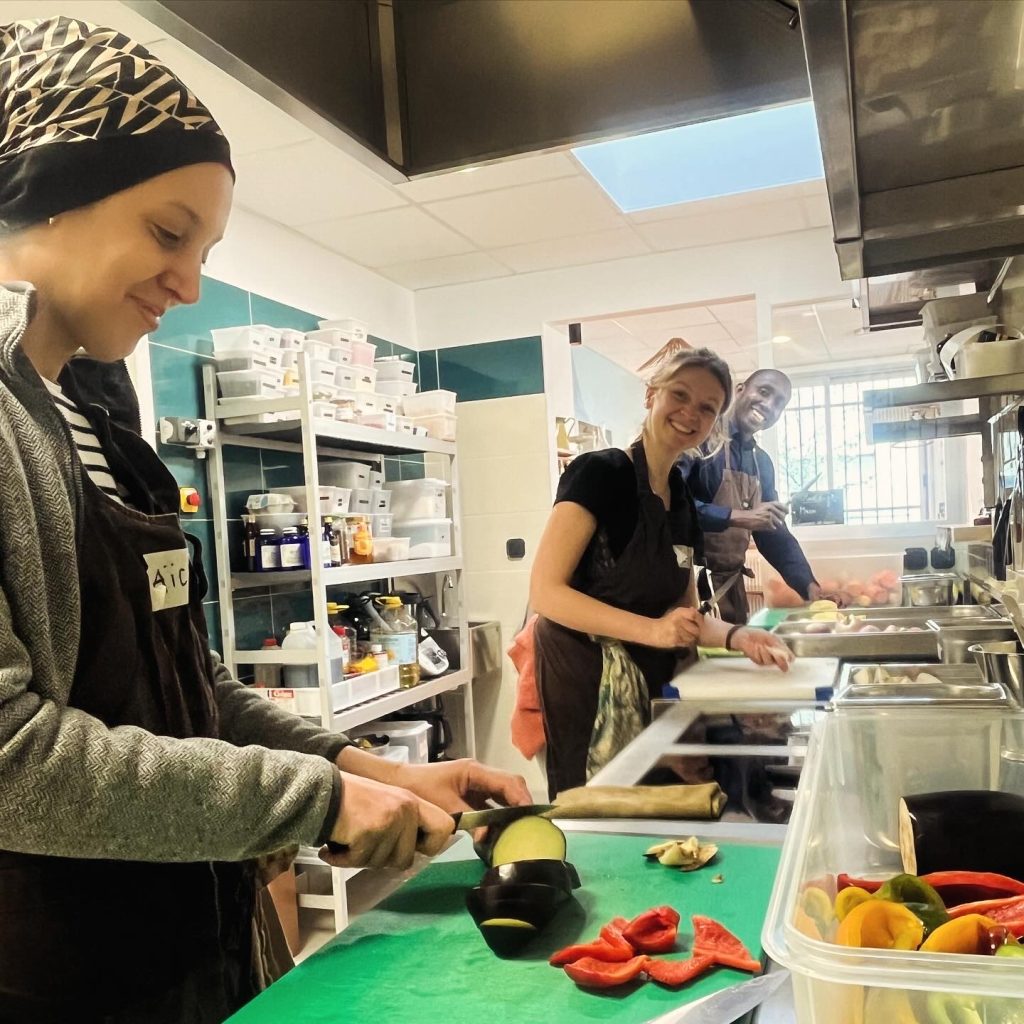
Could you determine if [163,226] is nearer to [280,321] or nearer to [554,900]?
[554,900]

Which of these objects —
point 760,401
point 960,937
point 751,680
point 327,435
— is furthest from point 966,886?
point 760,401

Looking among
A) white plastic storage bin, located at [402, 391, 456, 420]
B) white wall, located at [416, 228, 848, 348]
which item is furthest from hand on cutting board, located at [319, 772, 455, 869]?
white wall, located at [416, 228, 848, 348]

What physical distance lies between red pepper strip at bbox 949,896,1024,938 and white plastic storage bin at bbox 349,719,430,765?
8.84ft

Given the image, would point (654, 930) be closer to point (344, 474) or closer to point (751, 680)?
point (751, 680)

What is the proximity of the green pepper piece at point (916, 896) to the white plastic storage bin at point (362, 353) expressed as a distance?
2864mm

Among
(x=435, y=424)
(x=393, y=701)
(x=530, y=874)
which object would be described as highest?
(x=435, y=424)

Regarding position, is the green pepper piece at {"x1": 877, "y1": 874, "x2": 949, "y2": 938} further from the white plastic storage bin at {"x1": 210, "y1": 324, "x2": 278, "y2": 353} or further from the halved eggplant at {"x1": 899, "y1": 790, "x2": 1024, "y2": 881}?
the white plastic storage bin at {"x1": 210, "y1": 324, "x2": 278, "y2": 353}

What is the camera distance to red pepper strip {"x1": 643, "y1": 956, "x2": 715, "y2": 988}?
2.20 feet

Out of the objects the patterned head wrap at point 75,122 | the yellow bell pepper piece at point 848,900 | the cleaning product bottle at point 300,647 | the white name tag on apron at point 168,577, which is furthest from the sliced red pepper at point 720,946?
the cleaning product bottle at point 300,647

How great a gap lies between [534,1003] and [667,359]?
151cm

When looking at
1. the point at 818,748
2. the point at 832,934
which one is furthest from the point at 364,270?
the point at 832,934

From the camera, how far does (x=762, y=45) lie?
0.87 m

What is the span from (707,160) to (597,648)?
1.95 m

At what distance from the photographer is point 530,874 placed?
0.77 meters
